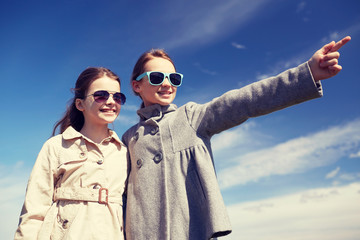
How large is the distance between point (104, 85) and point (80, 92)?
0.43 meters

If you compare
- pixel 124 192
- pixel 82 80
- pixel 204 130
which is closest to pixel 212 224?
pixel 204 130

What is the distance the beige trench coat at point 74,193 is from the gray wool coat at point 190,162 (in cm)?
21

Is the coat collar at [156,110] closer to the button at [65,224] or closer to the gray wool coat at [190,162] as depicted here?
the gray wool coat at [190,162]

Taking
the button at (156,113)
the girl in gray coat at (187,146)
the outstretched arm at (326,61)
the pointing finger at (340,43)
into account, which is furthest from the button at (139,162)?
the pointing finger at (340,43)

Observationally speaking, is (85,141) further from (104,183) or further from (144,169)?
(144,169)

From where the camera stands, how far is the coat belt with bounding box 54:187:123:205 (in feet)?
12.2

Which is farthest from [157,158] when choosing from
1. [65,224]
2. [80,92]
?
[80,92]

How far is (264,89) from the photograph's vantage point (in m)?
3.20

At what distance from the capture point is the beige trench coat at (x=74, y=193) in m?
3.59

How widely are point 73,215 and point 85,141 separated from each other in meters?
0.94

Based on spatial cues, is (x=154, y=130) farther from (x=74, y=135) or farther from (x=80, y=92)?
(x=80, y=92)

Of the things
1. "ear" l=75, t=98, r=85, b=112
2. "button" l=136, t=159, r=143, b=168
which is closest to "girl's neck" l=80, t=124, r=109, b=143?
"ear" l=75, t=98, r=85, b=112

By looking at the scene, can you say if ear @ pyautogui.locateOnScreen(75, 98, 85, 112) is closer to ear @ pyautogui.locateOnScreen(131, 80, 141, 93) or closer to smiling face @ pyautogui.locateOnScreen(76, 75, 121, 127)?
smiling face @ pyautogui.locateOnScreen(76, 75, 121, 127)

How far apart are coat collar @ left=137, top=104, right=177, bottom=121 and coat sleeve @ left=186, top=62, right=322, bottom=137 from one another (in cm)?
47
